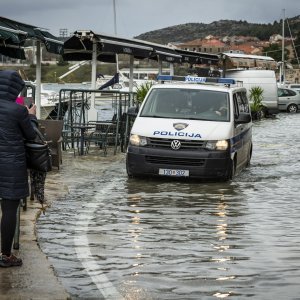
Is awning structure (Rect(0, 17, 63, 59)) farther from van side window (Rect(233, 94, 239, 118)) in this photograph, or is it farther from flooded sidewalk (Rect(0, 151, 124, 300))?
van side window (Rect(233, 94, 239, 118))

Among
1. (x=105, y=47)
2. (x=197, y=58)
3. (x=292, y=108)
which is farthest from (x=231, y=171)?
(x=292, y=108)

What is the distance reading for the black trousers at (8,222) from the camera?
781 centimetres

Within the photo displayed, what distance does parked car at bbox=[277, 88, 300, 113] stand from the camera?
54.9 metres

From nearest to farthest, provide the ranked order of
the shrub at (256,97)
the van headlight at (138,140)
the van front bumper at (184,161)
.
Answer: the van front bumper at (184,161) < the van headlight at (138,140) < the shrub at (256,97)

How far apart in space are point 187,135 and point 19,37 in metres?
3.91

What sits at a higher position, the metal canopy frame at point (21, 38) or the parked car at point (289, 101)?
the metal canopy frame at point (21, 38)

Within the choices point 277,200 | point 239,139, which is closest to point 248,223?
point 277,200

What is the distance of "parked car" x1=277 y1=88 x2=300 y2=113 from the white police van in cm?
3866

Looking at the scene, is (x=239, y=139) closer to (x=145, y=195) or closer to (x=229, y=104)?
(x=229, y=104)

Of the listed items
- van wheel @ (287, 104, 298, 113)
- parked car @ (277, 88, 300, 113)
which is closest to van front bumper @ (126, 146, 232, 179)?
parked car @ (277, 88, 300, 113)

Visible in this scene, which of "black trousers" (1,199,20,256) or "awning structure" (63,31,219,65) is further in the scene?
"awning structure" (63,31,219,65)

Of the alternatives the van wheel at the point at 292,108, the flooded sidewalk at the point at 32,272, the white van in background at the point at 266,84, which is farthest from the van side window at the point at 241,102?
the van wheel at the point at 292,108

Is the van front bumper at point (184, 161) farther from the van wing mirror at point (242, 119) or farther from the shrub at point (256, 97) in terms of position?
the shrub at point (256, 97)

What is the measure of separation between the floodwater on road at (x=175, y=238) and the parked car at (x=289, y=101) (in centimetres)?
3898
